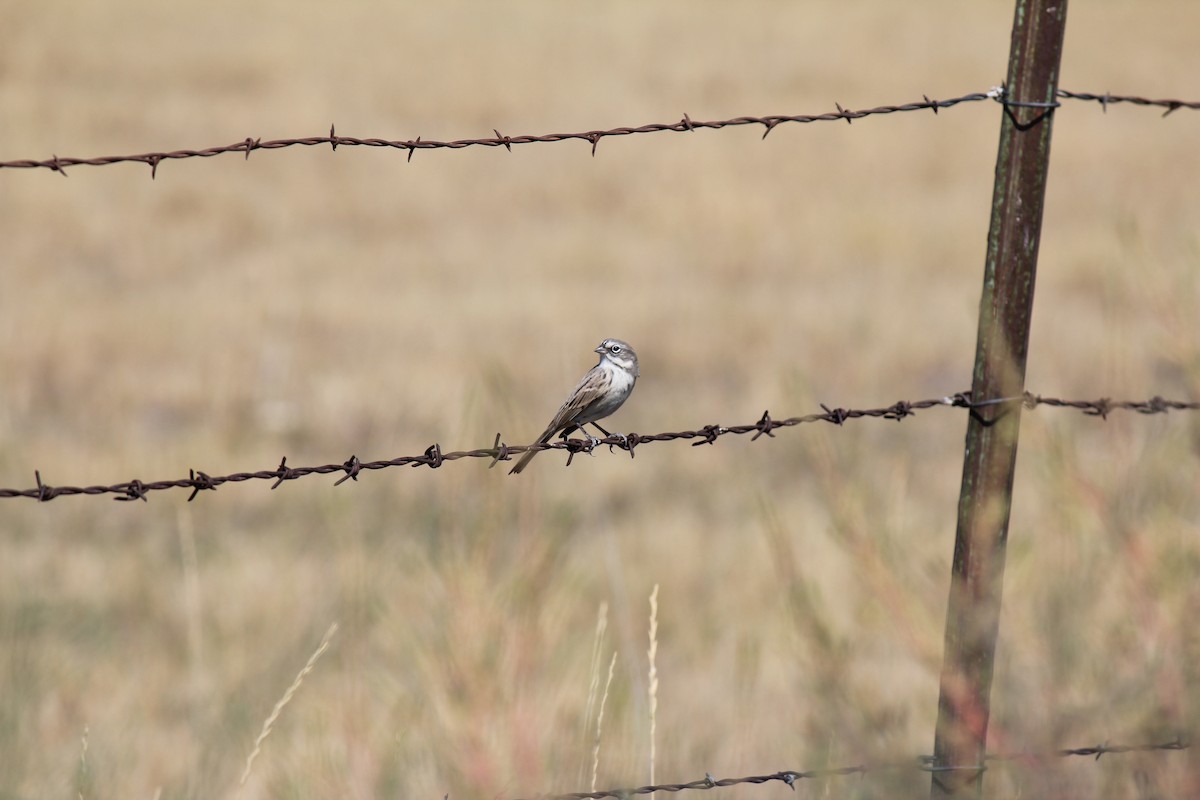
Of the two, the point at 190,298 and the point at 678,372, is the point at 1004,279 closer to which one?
the point at 678,372

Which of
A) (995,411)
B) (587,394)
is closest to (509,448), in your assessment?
(587,394)

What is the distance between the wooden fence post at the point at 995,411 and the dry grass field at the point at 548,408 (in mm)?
145

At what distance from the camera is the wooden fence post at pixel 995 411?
3.65 m

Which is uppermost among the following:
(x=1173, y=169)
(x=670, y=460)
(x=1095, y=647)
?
(x=1173, y=169)

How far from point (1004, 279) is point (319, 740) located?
2232 millimetres

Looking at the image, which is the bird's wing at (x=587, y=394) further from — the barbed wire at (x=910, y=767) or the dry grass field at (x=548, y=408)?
the barbed wire at (x=910, y=767)

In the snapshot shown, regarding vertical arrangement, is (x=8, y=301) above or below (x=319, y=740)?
above

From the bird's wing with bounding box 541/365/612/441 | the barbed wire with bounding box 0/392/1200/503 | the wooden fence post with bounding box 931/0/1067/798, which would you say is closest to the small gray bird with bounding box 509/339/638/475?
the bird's wing with bounding box 541/365/612/441

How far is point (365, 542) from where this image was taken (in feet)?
27.9

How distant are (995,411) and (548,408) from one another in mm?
8224

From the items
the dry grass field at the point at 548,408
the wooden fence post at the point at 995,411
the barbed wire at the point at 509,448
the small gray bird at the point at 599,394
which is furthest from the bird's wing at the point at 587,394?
the wooden fence post at the point at 995,411

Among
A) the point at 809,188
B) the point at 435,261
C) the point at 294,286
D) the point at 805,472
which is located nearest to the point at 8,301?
the point at 294,286

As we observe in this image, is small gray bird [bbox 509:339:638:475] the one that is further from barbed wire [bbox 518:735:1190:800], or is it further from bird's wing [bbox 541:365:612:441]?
barbed wire [bbox 518:735:1190:800]

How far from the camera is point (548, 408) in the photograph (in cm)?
1183
